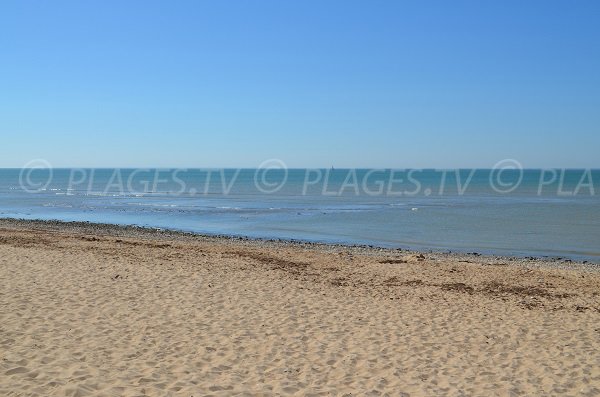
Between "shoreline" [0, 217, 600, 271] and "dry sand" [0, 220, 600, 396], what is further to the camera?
"shoreline" [0, 217, 600, 271]

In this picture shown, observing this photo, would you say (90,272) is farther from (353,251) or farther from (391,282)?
(353,251)

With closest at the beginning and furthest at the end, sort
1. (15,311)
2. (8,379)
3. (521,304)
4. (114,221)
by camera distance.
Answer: (8,379) → (15,311) → (521,304) → (114,221)

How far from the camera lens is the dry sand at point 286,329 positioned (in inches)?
265

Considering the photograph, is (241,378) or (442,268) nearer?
(241,378)

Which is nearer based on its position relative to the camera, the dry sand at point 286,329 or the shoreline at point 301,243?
the dry sand at point 286,329

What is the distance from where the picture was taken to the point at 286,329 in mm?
9055

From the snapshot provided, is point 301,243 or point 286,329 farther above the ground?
point 286,329

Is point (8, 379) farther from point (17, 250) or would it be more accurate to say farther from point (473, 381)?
point (17, 250)

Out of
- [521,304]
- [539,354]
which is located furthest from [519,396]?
[521,304]

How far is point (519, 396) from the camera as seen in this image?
6.63m

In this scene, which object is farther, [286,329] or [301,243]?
[301,243]

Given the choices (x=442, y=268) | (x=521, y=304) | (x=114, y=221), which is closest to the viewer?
(x=521, y=304)

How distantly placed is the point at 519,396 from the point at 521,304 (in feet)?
17.0

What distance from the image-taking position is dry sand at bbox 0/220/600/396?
6.73m
